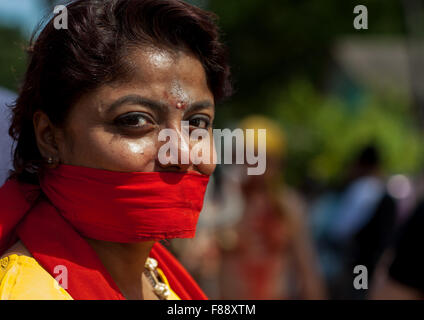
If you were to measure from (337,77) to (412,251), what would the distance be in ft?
96.5

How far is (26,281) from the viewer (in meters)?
1.59

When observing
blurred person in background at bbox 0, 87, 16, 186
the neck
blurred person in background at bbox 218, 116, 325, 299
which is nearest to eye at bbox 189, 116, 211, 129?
the neck

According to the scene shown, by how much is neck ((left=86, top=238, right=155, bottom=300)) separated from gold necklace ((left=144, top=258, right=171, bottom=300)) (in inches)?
5.0

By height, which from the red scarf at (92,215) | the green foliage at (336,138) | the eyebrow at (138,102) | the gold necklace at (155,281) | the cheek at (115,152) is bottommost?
the gold necklace at (155,281)

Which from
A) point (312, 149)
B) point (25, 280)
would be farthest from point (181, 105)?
point (312, 149)

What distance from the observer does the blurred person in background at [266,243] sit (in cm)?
491

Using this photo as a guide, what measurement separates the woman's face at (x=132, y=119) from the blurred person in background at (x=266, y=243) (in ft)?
10.1

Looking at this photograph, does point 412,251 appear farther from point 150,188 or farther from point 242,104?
point 242,104

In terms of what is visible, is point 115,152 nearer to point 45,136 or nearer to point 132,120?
point 132,120

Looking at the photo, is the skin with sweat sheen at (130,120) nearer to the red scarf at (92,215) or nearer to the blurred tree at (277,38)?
the red scarf at (92,215)

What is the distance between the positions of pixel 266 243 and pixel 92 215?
3290 mm

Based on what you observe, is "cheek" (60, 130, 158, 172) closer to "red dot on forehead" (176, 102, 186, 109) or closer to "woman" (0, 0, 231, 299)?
"woman" (0, 0, 231, 299)

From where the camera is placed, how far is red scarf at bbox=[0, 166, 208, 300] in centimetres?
176

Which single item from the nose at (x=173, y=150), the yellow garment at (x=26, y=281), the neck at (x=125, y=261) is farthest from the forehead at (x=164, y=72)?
the yellow garment at (x=26, y=281)
